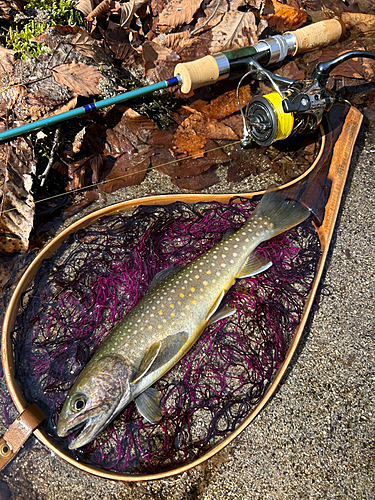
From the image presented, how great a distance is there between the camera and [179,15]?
13.2ft

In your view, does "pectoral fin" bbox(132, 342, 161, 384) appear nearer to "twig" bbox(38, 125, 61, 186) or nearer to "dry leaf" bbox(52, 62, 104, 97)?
"twig" bbox(38, 125, 61, 186)

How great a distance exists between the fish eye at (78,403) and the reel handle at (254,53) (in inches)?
109

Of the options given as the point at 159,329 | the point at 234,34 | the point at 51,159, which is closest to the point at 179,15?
the point at 234,34

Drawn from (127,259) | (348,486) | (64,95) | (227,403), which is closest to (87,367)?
(127,259)

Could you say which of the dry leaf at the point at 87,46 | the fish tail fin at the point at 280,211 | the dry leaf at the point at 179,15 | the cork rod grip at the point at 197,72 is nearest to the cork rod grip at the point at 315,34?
the cork rod grip at the point at 197,72

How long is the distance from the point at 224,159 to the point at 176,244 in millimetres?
1158

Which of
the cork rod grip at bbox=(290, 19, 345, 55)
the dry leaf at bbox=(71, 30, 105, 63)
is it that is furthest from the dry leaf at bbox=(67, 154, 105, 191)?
→ the cork rod grip at bbox=(290, 19, 345, 55)

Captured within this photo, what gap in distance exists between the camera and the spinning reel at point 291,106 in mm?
2953

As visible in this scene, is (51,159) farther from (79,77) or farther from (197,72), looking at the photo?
(197,72)

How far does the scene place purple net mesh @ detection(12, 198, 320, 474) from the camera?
2760 mm

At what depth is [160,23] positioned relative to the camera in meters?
4.04

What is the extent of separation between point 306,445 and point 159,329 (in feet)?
5.08

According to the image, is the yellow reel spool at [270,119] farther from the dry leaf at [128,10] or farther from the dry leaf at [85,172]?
the dry leaf at [128,10]

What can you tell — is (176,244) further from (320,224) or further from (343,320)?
(343,320)
